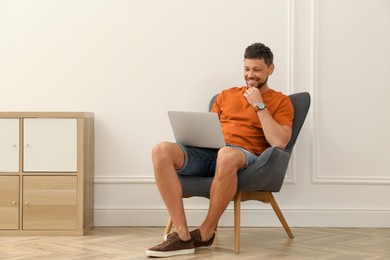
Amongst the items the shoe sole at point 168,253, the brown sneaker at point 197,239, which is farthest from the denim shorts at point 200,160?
the shoe sole at point 168,253

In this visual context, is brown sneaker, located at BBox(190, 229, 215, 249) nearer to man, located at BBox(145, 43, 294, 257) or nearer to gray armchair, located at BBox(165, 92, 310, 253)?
man, located at BBox(145, 43, 294, 257)

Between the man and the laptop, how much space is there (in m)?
0.07

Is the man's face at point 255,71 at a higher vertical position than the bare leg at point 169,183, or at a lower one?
higher

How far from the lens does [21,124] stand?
3.93m

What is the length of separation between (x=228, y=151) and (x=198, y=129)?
0.24 metres

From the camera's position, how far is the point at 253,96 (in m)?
3.60

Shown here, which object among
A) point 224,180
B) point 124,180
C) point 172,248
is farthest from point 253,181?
point 124,180

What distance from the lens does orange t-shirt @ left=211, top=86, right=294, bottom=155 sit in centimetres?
365

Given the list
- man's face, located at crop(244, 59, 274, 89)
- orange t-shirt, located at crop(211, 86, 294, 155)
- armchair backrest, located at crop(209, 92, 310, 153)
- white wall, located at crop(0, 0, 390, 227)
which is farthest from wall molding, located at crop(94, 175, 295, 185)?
man's face, located at crop(244, 59, 274, 89)

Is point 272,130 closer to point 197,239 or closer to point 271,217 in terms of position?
point 197,239

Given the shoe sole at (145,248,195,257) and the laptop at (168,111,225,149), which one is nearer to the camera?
the shoe sole at (145,248,195,257)

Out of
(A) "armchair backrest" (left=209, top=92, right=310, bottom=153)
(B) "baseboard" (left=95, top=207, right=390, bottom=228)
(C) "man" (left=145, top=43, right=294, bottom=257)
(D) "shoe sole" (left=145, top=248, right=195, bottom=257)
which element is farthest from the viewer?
(B) "baseboard" (left=95, top=207, right=390, bottom=228)

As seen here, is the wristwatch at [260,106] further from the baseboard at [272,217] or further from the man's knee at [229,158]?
the baseboard at [272,217]

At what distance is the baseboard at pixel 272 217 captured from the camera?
4.30 m
